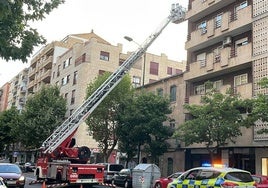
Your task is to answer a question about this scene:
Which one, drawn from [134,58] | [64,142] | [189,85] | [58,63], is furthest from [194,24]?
[58,63]

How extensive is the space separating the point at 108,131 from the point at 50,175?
13003 millimetres

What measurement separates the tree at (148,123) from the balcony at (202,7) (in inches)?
266

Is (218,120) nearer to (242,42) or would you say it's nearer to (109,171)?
(242,42)

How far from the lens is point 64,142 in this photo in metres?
22.3

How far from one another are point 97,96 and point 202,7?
10715 millimetres

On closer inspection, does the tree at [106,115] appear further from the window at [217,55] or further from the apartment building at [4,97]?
the apartment building at [4,97]

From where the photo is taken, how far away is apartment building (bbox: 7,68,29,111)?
81625 mm

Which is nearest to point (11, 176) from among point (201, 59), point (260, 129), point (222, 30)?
point (260, 129)

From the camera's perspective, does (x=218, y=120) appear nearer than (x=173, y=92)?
Yes

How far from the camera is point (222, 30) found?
2627 cm

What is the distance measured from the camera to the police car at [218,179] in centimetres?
1241

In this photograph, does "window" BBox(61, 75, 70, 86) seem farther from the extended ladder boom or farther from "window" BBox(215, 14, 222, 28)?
"window" BBox(215, 14, 222, 28)

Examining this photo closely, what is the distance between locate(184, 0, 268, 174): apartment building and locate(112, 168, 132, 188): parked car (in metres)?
5.90

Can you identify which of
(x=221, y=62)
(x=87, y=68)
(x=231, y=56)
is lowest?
(x=221, y=62)
